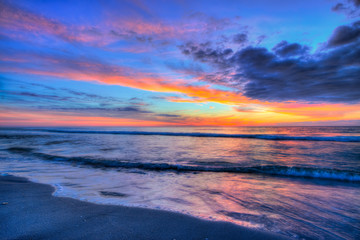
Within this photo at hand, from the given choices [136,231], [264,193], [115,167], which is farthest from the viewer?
[115,167]

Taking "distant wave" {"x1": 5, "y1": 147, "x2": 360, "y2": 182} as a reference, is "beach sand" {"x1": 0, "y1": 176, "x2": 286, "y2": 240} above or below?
above

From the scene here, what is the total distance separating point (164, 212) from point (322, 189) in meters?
5.01

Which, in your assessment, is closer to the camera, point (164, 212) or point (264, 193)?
point (164, 212)

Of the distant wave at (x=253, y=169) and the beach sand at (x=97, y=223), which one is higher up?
the beach sand at (x=97, y=223)

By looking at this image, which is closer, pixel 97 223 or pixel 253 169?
pixel 97 223

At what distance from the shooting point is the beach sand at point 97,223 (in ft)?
8.05

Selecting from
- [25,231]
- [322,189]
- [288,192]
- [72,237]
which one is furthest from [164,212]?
[322,189]

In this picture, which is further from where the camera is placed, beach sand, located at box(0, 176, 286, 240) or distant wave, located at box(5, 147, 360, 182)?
distant wave, located at box(5, 147, 360, 182)

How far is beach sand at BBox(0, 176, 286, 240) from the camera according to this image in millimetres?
2455

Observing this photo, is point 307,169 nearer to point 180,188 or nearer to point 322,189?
point 322,189

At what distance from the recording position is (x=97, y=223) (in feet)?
9.18

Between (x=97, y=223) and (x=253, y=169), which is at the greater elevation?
(x=97, y=223)

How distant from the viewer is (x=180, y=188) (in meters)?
5.12

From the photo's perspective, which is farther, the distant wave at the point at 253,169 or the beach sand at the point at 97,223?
the distant wave at the point at 253,169
